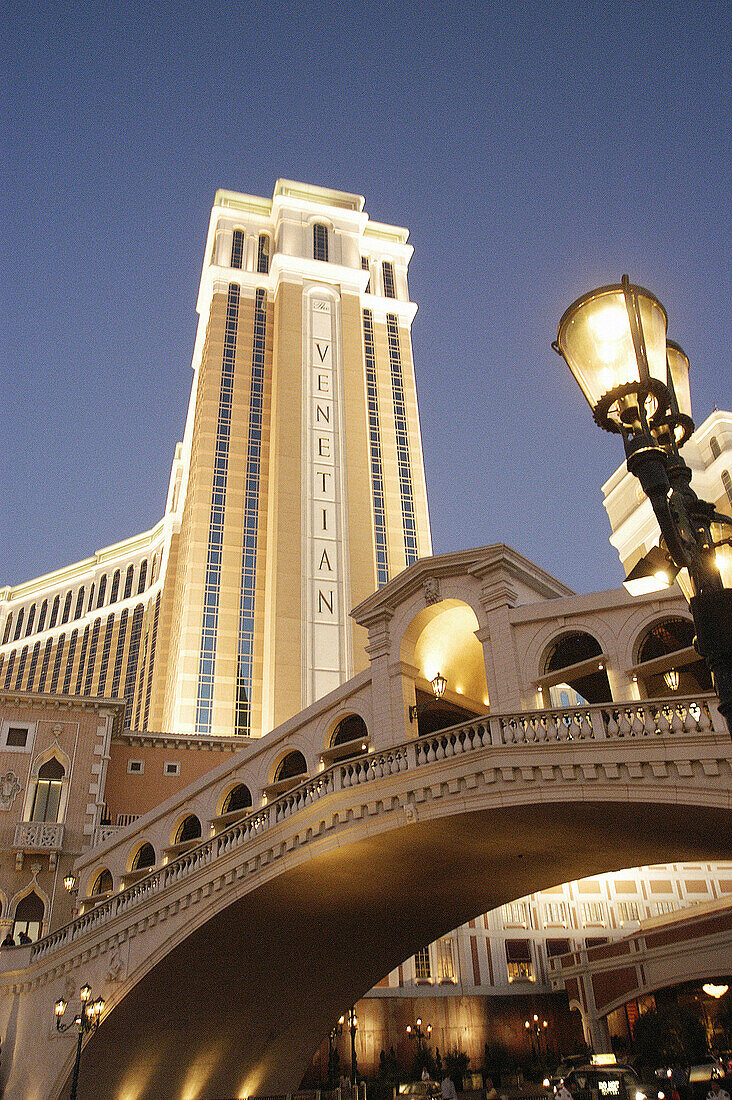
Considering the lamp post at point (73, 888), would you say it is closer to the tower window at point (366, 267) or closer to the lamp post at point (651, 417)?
the lamp post at point (651, 417)

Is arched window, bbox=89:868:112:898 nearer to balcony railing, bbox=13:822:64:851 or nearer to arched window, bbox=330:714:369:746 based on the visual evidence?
balcony railing, bbox=13:822:64:851

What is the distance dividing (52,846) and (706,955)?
24.1 meters

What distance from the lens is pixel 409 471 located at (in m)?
76.9

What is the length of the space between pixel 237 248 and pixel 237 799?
70.4 meters

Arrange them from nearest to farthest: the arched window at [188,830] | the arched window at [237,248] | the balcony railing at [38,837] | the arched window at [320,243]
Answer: the arched window at [188,830] < the balcony railing at [38,837] < the arched window at [320,243] < the arched window at [237,248]

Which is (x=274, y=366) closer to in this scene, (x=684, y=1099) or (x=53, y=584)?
(x=53, y=584)

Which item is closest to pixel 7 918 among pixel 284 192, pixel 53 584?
pixel 284 192

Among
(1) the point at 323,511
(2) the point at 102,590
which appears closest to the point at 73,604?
(2) the point at 102,590

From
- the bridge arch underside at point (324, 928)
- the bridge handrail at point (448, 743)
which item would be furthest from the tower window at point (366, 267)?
the bridge handrail at point (448, 743)

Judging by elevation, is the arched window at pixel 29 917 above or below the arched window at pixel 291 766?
below

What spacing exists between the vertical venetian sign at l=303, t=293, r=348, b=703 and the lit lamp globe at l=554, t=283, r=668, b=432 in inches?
2219

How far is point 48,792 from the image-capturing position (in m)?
32.2

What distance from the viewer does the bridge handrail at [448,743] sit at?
16328 millimetres

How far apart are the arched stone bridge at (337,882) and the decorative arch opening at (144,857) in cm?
364
